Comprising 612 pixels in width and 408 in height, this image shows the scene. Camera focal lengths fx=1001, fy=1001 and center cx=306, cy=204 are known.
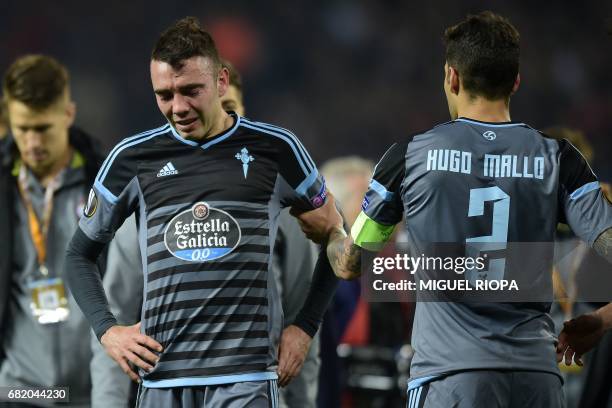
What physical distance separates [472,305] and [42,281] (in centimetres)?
266

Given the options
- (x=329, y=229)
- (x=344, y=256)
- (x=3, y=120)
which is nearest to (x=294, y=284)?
(x=329, y=229)

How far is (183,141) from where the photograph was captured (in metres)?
3.58

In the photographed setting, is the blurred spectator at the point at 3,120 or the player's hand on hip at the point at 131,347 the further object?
the blurred spectator at the point at 3,120

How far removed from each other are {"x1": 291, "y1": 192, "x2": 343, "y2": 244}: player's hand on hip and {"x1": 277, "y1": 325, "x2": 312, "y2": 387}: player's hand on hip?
1.21ft

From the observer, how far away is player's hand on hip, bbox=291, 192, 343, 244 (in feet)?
12.2

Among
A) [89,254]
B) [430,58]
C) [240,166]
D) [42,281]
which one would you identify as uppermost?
[430,58]

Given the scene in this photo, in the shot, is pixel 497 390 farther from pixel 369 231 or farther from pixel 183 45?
pixel 183 45

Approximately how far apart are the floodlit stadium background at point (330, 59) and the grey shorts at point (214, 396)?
9.38m

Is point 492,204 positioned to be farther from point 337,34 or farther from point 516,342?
point 337,34

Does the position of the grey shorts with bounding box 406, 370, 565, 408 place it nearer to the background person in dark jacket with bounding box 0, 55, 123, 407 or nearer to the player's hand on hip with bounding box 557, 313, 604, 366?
the player's hand on hip with bounding box 557, 313, 604, 366

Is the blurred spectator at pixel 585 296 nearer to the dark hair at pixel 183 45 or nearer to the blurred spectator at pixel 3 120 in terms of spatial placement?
the dark hair at pixel 183 45

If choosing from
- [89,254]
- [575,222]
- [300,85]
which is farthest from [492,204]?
[300,85]

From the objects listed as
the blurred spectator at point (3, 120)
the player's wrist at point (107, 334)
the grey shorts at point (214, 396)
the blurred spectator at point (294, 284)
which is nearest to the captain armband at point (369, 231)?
the grey shorts at point (214, 396)

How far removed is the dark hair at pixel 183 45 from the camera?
3498 mm
